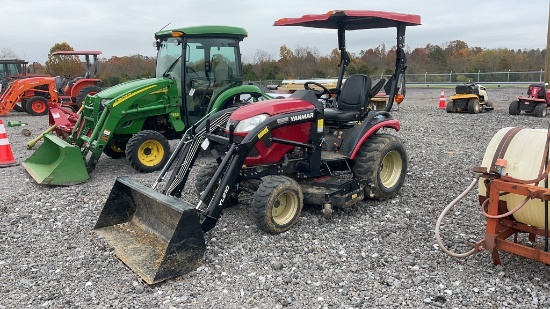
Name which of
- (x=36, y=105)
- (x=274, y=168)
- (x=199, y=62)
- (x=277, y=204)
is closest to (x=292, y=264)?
(x=277, y=204)

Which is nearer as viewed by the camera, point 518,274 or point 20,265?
point 518,274

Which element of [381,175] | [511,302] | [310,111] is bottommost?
[511,302]

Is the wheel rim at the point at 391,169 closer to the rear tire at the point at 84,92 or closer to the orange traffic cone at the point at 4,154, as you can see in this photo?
the orange traffic cone at the point at 4,154

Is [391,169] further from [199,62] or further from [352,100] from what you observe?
[199,62]

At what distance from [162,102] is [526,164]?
18.9 ft

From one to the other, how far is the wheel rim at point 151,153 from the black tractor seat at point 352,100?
299cm

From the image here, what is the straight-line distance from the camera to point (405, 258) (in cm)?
405

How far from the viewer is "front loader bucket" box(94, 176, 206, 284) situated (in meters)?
3.75

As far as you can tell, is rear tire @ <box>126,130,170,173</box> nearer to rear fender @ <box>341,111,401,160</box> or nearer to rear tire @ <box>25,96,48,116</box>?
rear fender @ <box>341,111,401,160</box>

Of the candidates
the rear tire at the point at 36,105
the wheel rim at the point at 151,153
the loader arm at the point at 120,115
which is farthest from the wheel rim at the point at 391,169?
the rear tire at the point at 36,105

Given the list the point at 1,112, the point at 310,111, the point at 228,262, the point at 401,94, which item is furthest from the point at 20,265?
the point at 1,112

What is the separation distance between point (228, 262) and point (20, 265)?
5.90 feet

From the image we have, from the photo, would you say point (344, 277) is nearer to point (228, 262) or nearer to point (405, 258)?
point (405, 258)

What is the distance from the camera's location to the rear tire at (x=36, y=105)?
16281 mm
